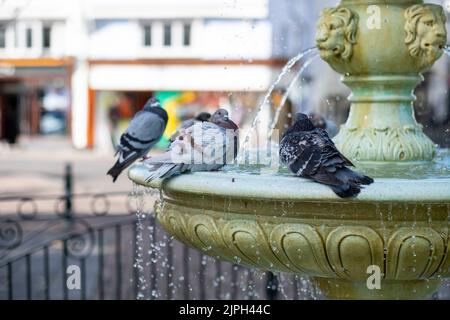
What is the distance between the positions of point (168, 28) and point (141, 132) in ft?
81.2

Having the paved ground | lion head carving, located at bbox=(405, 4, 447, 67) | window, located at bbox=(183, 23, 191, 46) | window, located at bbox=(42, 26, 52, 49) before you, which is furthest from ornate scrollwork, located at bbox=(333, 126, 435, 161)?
window, located at bbox=(42, 26, 52, 49)

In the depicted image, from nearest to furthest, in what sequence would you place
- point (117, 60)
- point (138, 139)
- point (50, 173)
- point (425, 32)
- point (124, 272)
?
point (425, 32) → point (138, 139) → point (124, 272) → point (50, 173) → point (117, 60)

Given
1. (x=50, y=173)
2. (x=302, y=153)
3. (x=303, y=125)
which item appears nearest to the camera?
(x=302, y=153)

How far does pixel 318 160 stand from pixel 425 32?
1.06 m

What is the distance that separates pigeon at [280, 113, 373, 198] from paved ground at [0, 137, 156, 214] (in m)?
5.79

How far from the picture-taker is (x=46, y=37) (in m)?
29.1

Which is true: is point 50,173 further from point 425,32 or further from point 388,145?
point 425,32

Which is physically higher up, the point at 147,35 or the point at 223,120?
the point at 147,35

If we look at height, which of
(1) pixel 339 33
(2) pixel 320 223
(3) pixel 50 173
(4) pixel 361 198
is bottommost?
(3) pixel 50 173

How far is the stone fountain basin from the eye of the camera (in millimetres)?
2783

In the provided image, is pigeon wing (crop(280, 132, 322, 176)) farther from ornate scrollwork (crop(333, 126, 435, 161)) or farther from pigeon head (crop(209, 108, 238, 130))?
ornate scrollwork (crop(333, 126, 435, 161))

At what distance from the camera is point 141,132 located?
4262mm

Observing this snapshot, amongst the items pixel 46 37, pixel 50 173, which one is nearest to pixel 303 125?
pixel 50 173

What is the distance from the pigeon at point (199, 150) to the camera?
A: 3.11 m
